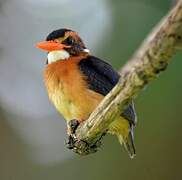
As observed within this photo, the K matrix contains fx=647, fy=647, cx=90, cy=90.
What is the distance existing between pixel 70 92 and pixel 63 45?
0.32 metres

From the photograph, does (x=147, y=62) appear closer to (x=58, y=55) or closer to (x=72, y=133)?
(x=72, y=133)

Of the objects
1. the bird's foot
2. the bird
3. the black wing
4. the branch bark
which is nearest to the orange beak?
the bird

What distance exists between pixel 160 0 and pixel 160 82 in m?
0.91

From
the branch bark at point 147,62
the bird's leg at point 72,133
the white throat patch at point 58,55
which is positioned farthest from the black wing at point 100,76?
the branch bark at point 147,62

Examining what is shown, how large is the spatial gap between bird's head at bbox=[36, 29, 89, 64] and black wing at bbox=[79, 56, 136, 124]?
0.40 ft

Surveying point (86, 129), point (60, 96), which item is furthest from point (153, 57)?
point (60, 96)

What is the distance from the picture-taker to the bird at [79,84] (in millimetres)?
2961

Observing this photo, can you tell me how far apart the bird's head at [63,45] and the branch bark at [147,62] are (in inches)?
49.1

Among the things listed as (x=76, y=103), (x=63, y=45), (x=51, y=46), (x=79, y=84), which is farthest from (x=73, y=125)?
(x=63, y=45)

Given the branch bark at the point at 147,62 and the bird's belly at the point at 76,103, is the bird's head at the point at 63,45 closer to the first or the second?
the bird's belly at the point at 76,103

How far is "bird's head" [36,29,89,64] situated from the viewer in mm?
3170

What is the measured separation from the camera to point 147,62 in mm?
1554

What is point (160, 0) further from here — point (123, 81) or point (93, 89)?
point (123, 81)

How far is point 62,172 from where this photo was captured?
5.55m
